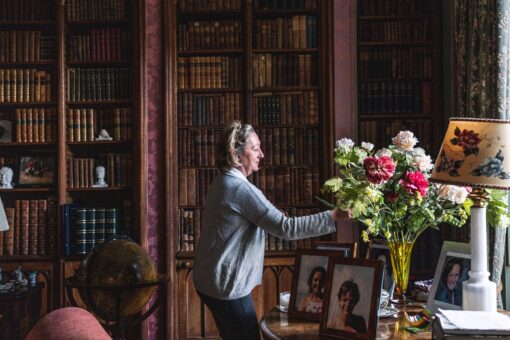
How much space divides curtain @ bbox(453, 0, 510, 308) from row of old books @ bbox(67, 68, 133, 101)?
2.26 metres

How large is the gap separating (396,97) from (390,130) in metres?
0.24

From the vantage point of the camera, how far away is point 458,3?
11.2 feet

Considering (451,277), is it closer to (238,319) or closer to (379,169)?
(379,169)

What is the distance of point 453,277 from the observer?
6.34 ft

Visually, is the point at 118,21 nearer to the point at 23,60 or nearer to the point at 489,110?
the point at 23,60

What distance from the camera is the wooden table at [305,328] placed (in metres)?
1.72

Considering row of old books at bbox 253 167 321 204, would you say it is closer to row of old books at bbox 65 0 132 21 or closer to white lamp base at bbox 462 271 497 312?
row of old books at bbox 65 0 132 21

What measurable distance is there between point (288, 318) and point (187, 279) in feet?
6.88

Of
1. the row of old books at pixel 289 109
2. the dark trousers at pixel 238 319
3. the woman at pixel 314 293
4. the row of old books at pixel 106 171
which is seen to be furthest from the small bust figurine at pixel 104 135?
the woman at pixel 314 293

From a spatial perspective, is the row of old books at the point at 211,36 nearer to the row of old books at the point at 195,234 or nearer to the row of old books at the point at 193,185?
the row of old books at the point at 193,185

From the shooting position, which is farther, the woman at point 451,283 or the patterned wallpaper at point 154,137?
the patterned wallpaper at point 154,137

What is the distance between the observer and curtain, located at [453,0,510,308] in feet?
9.11

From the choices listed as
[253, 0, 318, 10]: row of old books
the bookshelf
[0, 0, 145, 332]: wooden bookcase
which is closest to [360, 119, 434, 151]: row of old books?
the bookshelf

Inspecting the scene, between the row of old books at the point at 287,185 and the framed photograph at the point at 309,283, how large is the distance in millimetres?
1979
